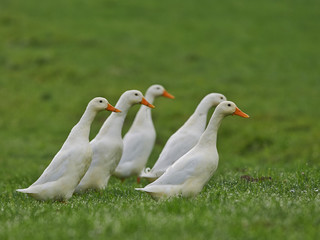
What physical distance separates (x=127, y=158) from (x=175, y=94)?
15.5 m

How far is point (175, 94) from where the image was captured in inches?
1199

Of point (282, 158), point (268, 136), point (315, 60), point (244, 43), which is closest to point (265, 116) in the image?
point (268, 136)

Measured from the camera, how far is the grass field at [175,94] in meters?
7.52

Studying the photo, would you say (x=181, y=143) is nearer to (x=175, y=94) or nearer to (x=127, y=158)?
(x=127, y=158)

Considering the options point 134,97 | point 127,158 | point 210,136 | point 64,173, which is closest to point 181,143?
point 134,97

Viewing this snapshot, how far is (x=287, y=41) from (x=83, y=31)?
14.0m

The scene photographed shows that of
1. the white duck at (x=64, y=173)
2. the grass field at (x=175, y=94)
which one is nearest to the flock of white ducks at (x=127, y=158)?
the white duck at (x=64, y=173)

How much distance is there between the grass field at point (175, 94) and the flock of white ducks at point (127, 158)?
1.14 ft

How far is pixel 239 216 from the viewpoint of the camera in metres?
7.46

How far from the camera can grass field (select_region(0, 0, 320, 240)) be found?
24.7 ft

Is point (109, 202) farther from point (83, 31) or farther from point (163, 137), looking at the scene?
point (83, 31)

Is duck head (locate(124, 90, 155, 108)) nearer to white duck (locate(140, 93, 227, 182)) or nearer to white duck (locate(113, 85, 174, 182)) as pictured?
white duck (locate(140, 93, 227, 182))

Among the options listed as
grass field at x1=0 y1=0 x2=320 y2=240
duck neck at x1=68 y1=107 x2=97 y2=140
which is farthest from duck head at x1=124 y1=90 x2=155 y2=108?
duck neck at x1=68 y1=107 x2=97 y2=140

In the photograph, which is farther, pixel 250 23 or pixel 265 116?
pixel 250 23
